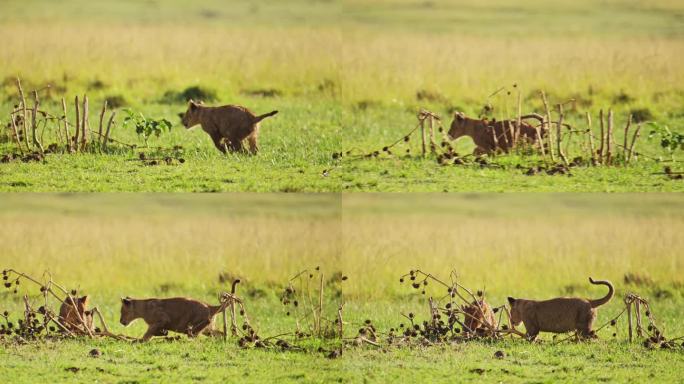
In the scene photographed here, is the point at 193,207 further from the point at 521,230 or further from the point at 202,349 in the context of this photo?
the point at 521,230

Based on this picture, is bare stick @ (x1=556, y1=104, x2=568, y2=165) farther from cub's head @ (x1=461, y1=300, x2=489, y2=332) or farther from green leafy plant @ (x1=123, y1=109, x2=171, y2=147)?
green leafy plant @ (x1=123, y1=109, x2=171, y2=147)

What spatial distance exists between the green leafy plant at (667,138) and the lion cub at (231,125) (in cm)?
230

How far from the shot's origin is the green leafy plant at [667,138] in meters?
8.82

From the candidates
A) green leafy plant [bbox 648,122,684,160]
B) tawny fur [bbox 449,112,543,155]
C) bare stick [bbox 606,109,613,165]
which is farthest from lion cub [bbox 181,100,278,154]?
green leafy plant [bbox 648,122,684,160]

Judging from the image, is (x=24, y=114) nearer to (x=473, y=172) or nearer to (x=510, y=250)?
(x=473, y=172)

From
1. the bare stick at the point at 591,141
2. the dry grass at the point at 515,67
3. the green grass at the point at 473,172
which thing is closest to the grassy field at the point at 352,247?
the green grass at the point at 473,172

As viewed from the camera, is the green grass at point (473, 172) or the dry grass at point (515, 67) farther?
the dry grass at point (515, 67)

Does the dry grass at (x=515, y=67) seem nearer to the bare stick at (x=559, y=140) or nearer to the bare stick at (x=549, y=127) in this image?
the bare stick at (x=549, y=127)

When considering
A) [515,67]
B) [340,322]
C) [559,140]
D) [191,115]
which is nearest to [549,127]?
[559,140]

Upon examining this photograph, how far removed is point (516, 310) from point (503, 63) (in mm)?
1610

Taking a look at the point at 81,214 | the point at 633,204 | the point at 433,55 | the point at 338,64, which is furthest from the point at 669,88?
the point at 81,214

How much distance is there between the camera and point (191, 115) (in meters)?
8.88

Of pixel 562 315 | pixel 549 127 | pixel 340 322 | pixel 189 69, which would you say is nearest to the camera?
pixel 562 315

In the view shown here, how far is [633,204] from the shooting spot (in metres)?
8.78
